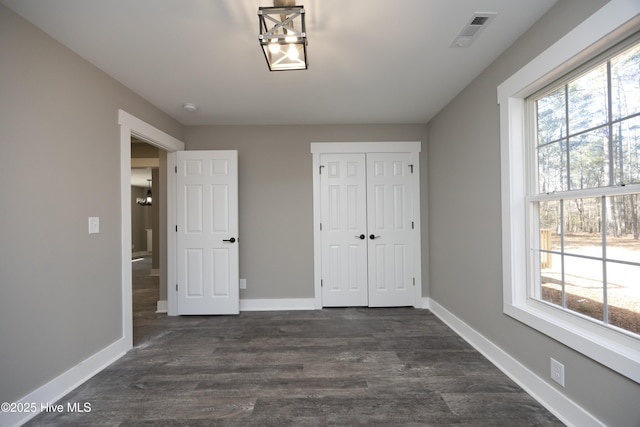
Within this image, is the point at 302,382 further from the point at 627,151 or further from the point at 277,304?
the point at 627,151

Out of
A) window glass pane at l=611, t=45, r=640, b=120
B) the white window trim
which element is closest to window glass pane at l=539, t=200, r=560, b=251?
the white window trim

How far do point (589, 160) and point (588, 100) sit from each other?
35 centimetres

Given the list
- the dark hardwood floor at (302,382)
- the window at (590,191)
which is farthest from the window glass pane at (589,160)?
the dark hardwood floor at (302,382)

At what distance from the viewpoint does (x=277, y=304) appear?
3547 millimetres

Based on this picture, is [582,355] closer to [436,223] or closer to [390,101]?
[436,223]

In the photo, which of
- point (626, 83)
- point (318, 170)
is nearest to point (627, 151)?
point (626, 83)

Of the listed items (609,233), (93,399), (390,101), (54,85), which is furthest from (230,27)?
(93,399)

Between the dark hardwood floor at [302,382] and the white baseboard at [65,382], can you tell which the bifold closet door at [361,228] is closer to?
the dark hardwood floor at [302,382]

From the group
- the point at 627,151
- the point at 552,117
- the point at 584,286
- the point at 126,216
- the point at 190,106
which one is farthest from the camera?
the point at 190,106

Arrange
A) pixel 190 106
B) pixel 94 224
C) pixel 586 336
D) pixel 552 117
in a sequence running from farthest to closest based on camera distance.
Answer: pixel 190 106
pixel 94 224
pixel 552 117
pixel 586 336

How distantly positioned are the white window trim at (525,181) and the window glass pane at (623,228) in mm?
408

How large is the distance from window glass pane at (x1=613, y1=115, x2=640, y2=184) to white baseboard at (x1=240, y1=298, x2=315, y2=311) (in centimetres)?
307

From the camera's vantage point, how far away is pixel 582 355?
4.85ft

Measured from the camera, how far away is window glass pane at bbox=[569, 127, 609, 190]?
1.45 m
